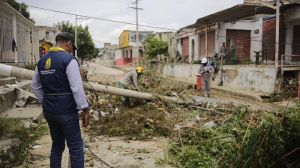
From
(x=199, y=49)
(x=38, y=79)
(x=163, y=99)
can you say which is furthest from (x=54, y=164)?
(x=199, y=49)

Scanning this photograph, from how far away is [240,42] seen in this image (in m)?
25.1

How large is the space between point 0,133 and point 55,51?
2.80 m

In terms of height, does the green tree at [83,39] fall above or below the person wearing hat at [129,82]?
above

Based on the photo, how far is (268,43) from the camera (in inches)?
843

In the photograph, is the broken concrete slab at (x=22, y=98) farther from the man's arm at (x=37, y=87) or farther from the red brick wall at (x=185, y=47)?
the red brick wall at (x=185, y=47)

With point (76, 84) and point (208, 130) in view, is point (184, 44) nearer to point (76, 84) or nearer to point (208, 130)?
point (208, 130)

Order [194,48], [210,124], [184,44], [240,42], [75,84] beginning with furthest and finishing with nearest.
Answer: [184,44]
[194,48]
[240,42]
[210,124]
[75,84]

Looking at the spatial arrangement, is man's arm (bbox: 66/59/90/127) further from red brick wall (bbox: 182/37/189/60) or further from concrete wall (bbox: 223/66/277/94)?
red brick wall (bbox: 182/37/189/60)

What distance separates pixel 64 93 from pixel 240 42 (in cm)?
2201

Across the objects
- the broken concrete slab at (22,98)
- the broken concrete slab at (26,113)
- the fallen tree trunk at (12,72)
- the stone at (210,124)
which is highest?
the fallen tree trunk at (12,72)

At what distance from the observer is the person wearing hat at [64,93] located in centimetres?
445

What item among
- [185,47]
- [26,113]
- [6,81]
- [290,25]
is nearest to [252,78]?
[290,25]

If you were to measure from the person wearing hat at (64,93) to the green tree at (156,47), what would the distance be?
41142mm

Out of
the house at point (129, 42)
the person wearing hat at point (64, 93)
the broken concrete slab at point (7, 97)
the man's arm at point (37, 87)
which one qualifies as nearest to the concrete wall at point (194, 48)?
the broken concrete slab at point (7, 97)
